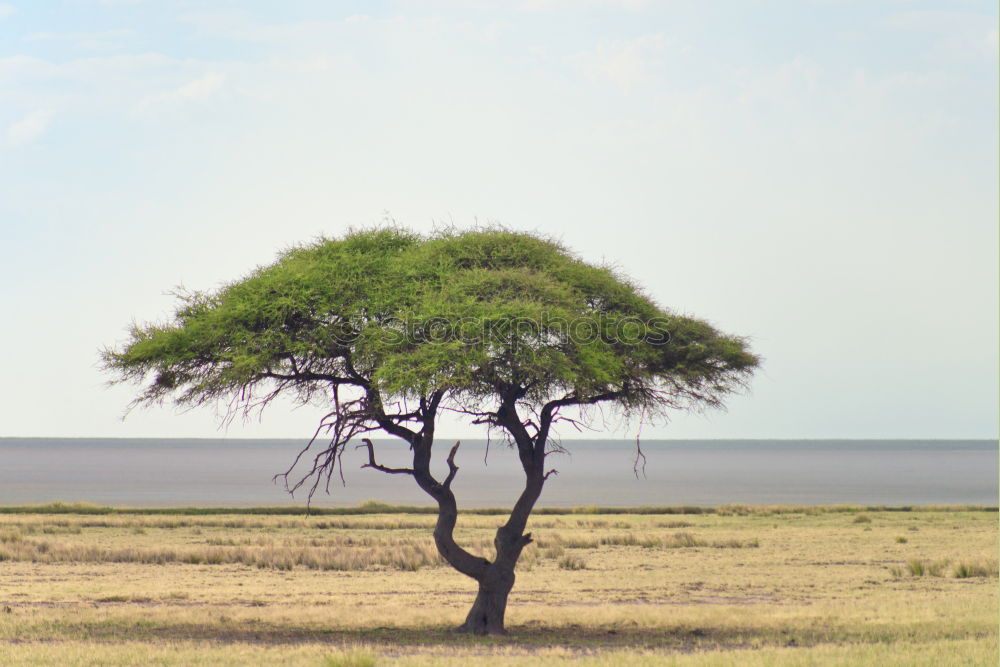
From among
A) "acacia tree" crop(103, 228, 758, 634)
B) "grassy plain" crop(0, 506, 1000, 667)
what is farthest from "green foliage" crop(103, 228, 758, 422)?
"grassy plain" crop(0, 506, 1000, 667)

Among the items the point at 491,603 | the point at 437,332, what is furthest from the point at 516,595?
the point at 437,332

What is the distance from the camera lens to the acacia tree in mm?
20156

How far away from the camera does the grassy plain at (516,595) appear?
19.1m

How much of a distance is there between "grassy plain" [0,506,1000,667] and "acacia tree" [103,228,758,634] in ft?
11.0

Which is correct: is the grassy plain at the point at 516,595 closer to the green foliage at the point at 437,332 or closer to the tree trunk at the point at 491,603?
the tree trunk at the point at 491,603

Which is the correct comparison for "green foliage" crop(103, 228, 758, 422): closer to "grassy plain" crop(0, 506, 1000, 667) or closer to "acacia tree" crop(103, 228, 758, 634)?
"acacia tree" crop(103, 228, 758, 634)

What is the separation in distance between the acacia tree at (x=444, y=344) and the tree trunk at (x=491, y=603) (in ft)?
0.10

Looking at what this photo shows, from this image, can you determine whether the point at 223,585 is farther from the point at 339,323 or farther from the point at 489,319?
the point at 489,319

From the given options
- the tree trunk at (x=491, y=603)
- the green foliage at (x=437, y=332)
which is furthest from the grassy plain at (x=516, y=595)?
the green foliage at (x=437, y=332)

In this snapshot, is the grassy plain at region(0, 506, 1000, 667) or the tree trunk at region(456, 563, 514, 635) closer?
the grassy plain at region(0, 506, 1000, 667)

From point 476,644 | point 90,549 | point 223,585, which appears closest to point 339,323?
point 476,644

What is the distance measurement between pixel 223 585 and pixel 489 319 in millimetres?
18227

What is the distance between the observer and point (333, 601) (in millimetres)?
29438

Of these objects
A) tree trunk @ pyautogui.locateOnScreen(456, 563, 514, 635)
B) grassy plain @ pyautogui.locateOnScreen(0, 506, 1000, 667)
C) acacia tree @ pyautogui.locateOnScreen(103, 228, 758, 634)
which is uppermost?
acacia tree @ pyautogui.locateOnScreen(103, 228, 758, 634)
